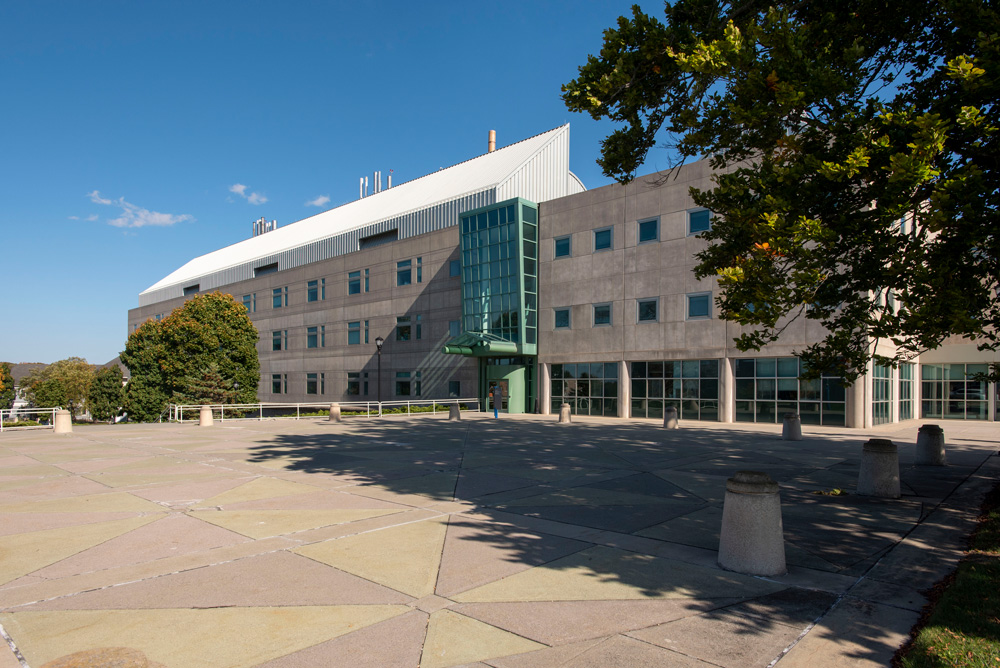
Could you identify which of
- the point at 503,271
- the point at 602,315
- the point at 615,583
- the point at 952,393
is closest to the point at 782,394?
the point at 602,315

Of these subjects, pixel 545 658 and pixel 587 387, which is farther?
pixel 587 387

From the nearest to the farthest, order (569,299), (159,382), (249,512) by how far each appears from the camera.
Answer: (249,512)
(569,299)
(159,382)

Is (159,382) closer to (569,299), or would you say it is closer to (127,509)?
(569,299)

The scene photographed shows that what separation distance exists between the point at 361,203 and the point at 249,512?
5875 centimetres

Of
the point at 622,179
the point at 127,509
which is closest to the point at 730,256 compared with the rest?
the point at 622,179

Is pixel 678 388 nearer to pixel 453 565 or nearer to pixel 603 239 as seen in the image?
pixel 603 239

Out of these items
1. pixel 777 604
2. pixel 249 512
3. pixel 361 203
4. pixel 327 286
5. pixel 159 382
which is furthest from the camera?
pixel 361 203

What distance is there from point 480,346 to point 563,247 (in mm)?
7795

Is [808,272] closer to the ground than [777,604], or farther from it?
farther from it

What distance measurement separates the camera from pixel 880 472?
996cm

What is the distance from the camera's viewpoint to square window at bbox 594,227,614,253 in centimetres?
3384

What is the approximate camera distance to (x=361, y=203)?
64.1 m

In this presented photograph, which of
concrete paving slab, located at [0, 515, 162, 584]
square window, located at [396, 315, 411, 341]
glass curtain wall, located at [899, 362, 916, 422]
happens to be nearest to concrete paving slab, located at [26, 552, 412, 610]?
concrete paving slab, located at [0, 515, 162, 584]

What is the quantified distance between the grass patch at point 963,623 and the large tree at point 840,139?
2.43m
